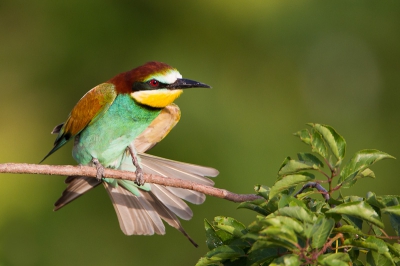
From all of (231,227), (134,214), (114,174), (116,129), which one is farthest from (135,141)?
(231,227)

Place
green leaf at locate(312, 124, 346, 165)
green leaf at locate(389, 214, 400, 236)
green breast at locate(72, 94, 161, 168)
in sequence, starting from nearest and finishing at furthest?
green leaf at locate(389, 214, 400, 236) < green leaf at locate(312, 124, 346, 165) < green breast at locate(72, 94, 161, 168)

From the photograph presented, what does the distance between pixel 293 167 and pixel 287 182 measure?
0.04 metres

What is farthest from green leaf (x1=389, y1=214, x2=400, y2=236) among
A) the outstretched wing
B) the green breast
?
the outstretched wing

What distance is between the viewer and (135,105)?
2648 millimetres

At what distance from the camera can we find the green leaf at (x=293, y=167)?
58.9 inches

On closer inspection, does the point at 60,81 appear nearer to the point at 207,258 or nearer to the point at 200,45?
the point at 200,45

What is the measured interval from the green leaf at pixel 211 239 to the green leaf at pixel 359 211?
0.36 metres

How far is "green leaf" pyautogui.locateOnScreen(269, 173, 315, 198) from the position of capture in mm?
1482

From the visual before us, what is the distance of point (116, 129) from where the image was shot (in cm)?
267

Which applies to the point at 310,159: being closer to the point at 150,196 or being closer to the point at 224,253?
the point at 224,253

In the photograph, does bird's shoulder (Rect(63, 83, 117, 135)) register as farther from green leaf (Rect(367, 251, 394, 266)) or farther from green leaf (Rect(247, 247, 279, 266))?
green leaf (Rect(367, 251, 394, 266))

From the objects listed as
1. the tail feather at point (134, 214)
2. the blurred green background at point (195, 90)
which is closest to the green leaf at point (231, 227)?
the tail feather at point (134, 214)

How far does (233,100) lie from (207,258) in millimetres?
3109

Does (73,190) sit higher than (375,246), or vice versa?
(375,246)
